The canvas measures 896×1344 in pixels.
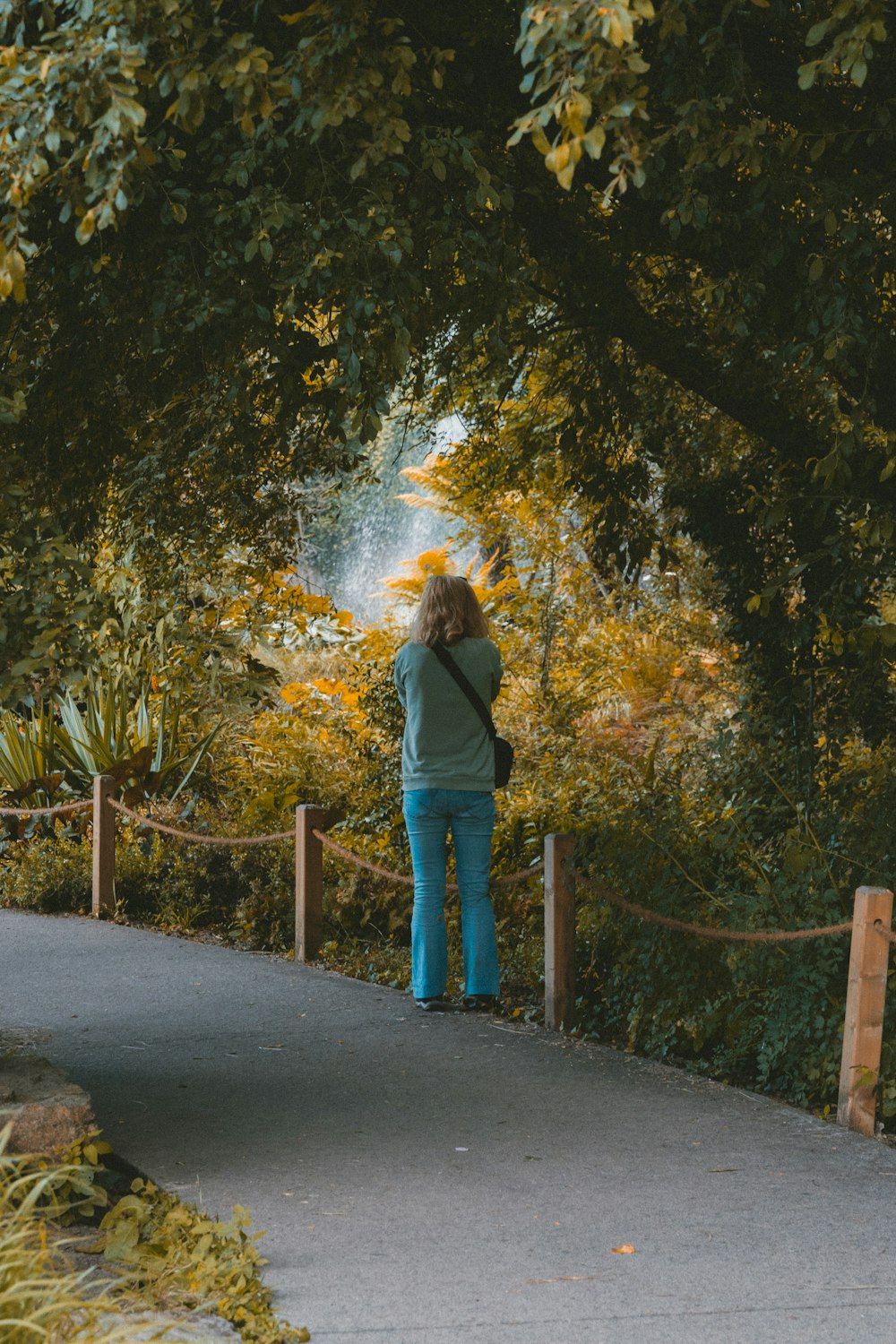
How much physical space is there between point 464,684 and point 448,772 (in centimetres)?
42

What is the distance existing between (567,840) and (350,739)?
→ 4.26 m

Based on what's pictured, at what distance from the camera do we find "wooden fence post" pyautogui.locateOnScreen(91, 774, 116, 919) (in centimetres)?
1068

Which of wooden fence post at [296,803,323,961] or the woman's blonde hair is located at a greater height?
the woman's blonde hair

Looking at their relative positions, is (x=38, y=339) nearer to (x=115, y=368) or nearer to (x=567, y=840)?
(x=115, y=368)

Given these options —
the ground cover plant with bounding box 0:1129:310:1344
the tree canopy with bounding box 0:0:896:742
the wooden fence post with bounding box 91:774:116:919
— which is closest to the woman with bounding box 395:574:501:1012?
the tree canopy with bounding box 0:0:896:742

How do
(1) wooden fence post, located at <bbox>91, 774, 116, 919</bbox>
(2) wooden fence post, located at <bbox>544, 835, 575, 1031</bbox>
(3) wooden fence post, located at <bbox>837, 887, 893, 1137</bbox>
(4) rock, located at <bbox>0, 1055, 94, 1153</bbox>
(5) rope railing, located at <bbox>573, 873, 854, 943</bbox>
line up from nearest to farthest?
(4) rock, located at <bbox>0, 1055, 94, 1153</bbox>
(3) wooden fence post, located at <bbox>837, 887, 893, 1137</bbox>
(5) rope railing, located at <bbox>573, 873, 854, 943</bbox>
(2) wooden fence post, located at <bbox>544, 835, 575, 1031</bbox>
(1) wooden fence post, located at <bbox>91, 774, 116, 919</bbox>

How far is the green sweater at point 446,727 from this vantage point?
7.14 m

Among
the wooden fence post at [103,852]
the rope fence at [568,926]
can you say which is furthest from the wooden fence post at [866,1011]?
the wooden fence post at [103,852]

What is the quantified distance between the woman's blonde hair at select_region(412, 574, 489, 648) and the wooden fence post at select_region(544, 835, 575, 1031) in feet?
3.53

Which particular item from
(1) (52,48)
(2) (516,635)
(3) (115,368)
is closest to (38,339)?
(3) (115,368)

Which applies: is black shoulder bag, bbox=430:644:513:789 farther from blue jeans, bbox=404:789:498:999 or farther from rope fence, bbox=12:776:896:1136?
rope fence, bbox=12:776:896:1136

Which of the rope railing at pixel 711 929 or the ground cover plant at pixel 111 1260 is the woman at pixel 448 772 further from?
the ground cover plant at pixel 111 1260

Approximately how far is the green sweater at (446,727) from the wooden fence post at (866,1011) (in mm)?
2159

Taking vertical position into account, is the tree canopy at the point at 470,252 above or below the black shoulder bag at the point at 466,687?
above
